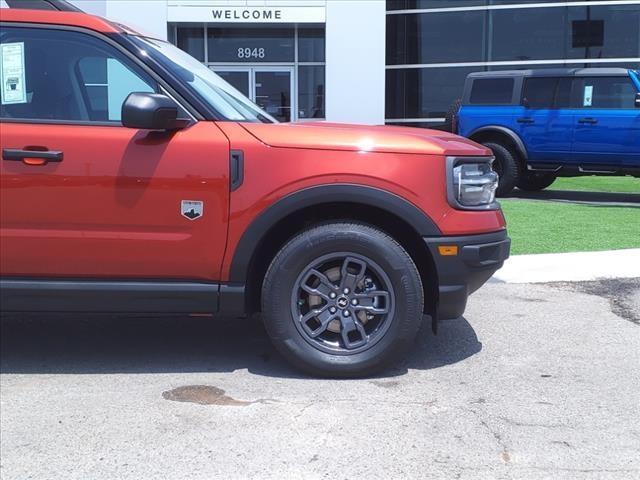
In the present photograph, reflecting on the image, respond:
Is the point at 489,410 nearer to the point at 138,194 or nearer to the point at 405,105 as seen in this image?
the point at 138,194

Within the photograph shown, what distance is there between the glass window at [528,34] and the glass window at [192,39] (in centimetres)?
759

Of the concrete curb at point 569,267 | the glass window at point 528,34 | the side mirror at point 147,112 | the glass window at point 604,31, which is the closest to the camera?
the side mirror at point 147,112

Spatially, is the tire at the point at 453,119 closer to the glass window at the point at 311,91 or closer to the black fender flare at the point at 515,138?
the black fender flare at the point at 515,138

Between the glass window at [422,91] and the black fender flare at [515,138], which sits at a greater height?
the glass window at [422,91]

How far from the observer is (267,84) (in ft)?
63.5

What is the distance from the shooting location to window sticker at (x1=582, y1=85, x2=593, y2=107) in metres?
12.5

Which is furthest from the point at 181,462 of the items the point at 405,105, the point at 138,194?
the point at 405,105

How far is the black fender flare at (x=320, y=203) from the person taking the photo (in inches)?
157

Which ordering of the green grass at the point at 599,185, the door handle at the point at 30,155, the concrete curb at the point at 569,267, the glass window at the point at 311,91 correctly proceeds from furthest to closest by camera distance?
the glass window at the point at 311,91 < the green grass at the point at 599,185 < the concrete curb at the point at 569,267 < the door handle at the point at 30,155

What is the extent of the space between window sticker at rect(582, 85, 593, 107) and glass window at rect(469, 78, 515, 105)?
1.28m

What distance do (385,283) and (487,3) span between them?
637 inches

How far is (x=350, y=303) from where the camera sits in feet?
13.6

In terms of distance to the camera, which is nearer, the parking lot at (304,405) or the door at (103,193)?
the parking lot at (304,405)

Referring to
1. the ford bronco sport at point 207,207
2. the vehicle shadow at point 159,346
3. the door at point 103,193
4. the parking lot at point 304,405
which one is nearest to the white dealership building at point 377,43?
the vehicle shadow at point 159,346
